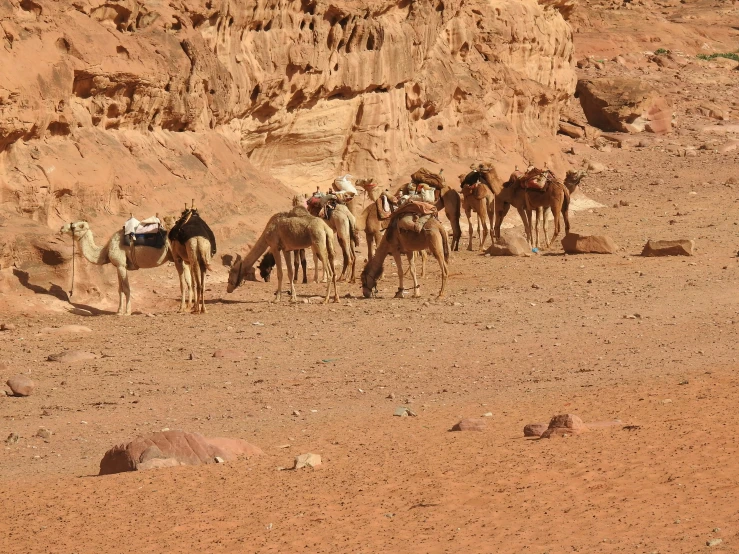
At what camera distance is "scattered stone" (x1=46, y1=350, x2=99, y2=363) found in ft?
53.0

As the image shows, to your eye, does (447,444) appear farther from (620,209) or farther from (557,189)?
(620,209)

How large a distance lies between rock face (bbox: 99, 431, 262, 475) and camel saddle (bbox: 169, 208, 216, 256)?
8.92m

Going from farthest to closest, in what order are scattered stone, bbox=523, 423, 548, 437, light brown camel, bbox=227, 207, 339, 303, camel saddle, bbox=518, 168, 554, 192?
1. camel saddle, bbox=518, 168, 554, 192
2. light brown camel, bbox=227, 207, 339, 303
3. scattered stone, bbox=523, 423, 548, 437

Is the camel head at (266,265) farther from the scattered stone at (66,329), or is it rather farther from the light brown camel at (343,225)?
the scattered stone at (66,329)

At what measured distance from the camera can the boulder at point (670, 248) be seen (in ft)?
81.2

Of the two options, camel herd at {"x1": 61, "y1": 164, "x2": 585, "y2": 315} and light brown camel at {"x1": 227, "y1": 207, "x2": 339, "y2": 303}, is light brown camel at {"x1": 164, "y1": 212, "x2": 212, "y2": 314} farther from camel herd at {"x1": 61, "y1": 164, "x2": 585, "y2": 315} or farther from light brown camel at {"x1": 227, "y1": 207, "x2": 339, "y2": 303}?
light brown camel at {"x1": 227, "y1": 207, "x2": 339, "y2": 303}

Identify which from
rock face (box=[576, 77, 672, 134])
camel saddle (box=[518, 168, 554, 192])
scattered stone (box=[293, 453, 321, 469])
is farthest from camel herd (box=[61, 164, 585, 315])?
rock face (box=[576, 77, 672, 134])

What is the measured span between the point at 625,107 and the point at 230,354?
120 ft

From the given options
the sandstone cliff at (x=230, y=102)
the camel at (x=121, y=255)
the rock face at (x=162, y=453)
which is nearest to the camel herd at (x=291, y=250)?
the camel at (x=121, y=255)

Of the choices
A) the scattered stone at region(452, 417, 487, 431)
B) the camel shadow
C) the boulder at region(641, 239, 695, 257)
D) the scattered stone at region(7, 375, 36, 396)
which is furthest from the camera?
the boulder at region(641, 239, 695, 257)

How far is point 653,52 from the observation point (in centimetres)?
6875

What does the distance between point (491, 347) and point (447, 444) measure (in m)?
5.52

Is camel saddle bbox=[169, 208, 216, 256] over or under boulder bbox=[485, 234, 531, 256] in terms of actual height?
over

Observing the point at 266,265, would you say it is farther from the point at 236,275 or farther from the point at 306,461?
the point at 306,461
